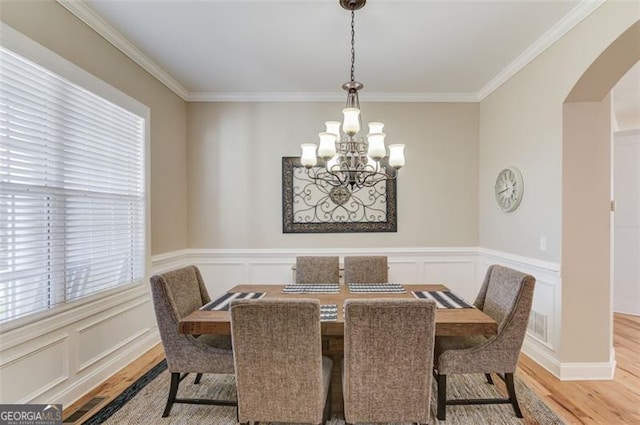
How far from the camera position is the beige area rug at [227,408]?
217cm

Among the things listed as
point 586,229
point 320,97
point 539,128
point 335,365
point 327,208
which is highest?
point 320,97

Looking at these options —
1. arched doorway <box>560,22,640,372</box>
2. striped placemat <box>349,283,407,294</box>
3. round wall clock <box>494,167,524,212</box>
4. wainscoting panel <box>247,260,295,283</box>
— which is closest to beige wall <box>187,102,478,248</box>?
wainscoting panel <box>247,260,295,283</box>

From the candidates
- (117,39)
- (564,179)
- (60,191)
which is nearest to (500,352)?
(564,179)

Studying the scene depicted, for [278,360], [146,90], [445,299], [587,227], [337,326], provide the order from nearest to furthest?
[278,360] < [337,326] < [445,299] < [587,227] < [146,90]

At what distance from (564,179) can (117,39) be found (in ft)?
12.4

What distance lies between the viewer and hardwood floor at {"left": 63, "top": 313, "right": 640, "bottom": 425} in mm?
2234

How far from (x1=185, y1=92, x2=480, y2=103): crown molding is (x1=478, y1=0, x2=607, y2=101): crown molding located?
1.31 feet

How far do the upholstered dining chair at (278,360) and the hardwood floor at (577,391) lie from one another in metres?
1.31

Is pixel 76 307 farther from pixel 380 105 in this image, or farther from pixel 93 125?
pixel 380 105

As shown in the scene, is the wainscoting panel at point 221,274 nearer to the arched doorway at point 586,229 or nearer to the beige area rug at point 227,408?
the beige area rug at point 227,408

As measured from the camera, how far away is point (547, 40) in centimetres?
280

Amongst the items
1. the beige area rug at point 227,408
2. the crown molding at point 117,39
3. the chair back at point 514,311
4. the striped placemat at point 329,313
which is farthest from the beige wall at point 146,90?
the chair back at point 514,311

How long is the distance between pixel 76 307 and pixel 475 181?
418 centimetres

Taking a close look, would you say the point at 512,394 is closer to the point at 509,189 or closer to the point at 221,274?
the point at 509,189
